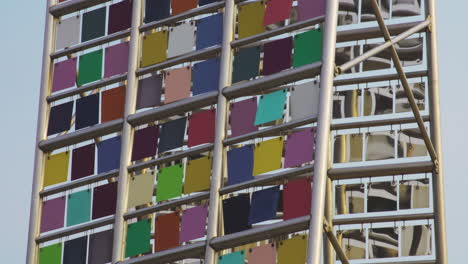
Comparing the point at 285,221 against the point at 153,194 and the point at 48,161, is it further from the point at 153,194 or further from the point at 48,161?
the point at 48,161

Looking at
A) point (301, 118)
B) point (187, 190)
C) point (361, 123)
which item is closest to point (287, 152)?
point (301, 118)

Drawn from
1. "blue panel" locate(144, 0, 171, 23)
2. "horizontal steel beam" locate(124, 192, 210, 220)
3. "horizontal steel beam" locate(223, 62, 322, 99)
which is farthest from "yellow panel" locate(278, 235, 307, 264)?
"blue panel" locate(144, 0, 171, 23)

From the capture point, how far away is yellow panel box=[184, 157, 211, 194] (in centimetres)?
2438

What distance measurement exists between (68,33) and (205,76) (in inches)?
131

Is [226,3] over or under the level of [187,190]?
over

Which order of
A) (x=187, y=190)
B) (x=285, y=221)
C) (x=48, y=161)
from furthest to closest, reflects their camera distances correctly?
(x=48, y=161) < (x=187, y=190) < (x=285, y=221)

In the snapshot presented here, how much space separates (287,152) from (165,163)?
3.03 m

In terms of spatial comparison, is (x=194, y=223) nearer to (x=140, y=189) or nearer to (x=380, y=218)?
(x=140, y=189)

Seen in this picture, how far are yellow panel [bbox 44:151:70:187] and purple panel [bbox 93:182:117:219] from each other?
84 cm

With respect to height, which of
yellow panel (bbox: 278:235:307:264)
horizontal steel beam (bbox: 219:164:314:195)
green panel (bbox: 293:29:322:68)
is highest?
green panel (bbox: 293:29:322:68)

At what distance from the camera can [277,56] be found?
2405 cm

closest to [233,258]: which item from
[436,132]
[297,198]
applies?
[297,198]

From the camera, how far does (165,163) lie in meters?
25.5

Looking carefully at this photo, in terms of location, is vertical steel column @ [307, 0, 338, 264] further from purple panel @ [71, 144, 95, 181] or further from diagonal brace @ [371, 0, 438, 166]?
purple panel @ [71, 144, 95, 181]
